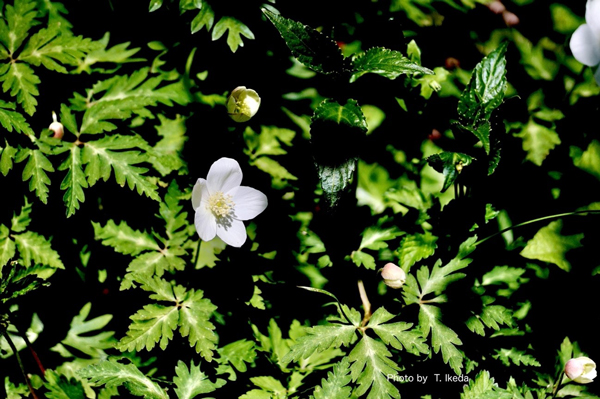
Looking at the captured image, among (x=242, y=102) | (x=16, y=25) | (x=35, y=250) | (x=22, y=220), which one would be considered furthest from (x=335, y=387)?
(x=16, y=25)

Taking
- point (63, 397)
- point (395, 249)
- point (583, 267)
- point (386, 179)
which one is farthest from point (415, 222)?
point (63, 397)

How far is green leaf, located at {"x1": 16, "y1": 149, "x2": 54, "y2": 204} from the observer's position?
1596 millimetres

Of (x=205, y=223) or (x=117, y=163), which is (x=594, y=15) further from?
(x=117, y=163)

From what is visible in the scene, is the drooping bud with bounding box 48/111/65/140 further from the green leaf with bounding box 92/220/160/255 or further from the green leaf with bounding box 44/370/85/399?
the green leaf with bounding box 44/370/85/399

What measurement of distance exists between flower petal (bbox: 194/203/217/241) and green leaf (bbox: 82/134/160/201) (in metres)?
0.19

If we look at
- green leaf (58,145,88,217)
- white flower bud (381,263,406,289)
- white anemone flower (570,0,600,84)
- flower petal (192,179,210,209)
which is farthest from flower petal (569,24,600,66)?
green leaf (58,145,88,217)

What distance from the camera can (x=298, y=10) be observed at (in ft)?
6.72

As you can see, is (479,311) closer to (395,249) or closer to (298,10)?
(395,249)

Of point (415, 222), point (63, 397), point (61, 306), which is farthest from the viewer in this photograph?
point (61, 306)

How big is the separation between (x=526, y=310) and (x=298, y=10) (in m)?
1.63

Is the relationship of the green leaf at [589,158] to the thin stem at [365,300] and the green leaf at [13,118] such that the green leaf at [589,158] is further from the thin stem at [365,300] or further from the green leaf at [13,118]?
the green leaf at [13,118]

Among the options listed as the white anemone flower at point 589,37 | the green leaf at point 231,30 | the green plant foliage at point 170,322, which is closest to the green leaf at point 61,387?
the green plant foliage at point 170,322

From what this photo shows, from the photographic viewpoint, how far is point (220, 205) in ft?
5.46

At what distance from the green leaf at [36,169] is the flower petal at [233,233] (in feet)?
2.01
